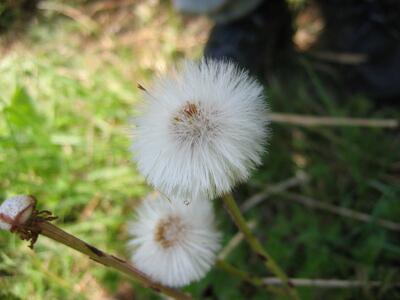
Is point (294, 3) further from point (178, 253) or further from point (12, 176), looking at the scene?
point (178, 253)

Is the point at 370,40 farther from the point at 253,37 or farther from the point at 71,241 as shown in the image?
the point at 71,241

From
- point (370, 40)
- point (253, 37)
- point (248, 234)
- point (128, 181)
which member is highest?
point (253, 37)

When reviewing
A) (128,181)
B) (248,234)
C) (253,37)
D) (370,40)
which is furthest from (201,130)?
(370,40)

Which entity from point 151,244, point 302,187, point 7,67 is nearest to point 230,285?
point 302,187

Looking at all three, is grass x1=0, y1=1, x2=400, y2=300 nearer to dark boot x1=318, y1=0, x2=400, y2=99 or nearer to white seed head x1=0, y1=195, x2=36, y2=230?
dark boot x1=318, y1=0, x2=400, y2=99

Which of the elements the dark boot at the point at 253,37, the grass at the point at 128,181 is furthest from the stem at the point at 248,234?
the dark boot at the point at 253,37

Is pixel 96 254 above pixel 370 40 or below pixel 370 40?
below
